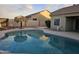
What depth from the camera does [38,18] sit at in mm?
4762

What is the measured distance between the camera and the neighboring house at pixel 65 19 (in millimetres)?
4676

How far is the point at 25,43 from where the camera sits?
4.60 meters

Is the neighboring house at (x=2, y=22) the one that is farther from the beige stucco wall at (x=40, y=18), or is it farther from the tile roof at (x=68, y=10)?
the tile roof at (x=68, y=10)

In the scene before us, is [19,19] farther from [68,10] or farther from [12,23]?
[68,10]

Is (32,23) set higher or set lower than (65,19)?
lower

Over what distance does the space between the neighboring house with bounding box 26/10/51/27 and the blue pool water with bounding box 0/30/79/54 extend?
22 centimetres

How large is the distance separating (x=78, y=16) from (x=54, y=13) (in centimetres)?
65

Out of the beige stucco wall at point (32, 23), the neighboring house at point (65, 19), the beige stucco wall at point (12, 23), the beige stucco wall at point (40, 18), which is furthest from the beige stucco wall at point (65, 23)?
the beige stucco wall at point (12, 23)

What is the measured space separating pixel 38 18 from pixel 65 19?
74 centimetres

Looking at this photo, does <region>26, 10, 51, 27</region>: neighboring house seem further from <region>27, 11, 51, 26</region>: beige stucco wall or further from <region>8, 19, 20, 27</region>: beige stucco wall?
<region>8, 19, 20, 27</region>: beige stucco wall

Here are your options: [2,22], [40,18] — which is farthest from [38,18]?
[2,22]

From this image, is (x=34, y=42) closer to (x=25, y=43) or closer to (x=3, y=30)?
(x=25, y=43)

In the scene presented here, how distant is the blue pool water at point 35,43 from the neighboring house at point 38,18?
0.22m

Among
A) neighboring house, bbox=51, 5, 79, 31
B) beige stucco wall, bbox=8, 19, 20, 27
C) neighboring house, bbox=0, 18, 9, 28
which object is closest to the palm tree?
beige stucco wall, bbox=8, 19, 20, 27
